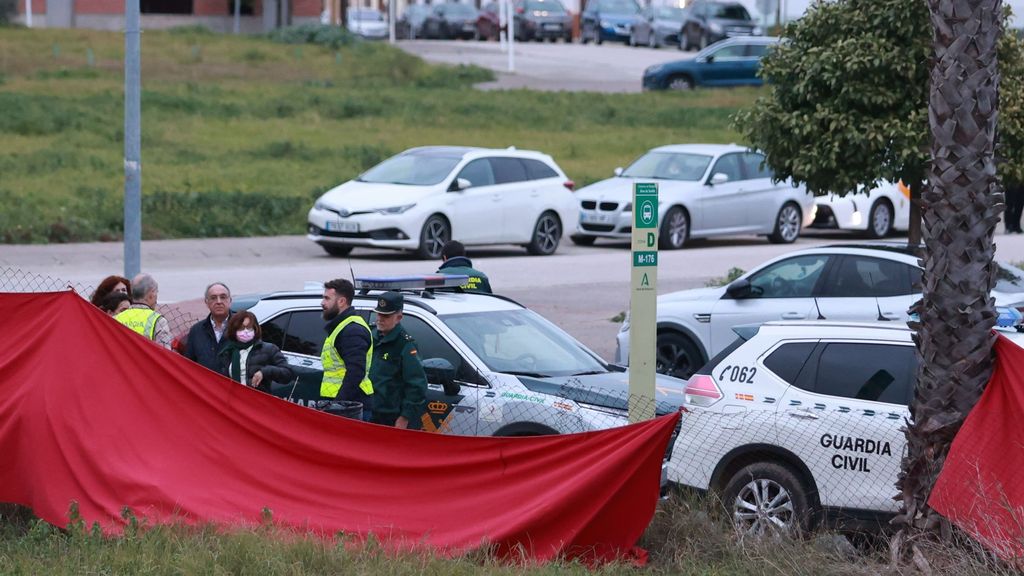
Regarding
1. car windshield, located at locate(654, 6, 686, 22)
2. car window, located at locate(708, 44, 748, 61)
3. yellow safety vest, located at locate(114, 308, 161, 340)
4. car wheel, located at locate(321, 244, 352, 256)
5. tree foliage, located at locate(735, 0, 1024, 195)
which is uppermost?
car windshield, located at locate(654, 6, 686, 22)

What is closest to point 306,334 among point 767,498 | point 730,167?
point 767,498

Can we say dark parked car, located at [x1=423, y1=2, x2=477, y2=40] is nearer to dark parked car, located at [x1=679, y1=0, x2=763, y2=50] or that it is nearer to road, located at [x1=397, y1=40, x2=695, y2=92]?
road, located at [x1=397, y1=40, x2=695, y2=92]

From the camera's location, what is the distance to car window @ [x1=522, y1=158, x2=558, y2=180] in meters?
23.1

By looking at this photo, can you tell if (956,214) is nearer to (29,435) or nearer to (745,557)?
(745,557)

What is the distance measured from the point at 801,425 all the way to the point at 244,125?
25829 millimetres

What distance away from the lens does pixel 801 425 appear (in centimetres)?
861

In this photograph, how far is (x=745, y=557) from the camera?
7.45 metres

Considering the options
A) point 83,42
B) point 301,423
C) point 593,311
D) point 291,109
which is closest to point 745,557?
point 301,423

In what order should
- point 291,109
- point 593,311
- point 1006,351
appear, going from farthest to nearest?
1. point 291,109
2. point 593,311
3. point 1006,351

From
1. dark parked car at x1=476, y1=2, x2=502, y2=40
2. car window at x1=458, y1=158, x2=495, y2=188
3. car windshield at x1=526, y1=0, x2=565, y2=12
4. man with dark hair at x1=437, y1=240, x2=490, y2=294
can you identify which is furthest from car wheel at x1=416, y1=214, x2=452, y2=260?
dark parked car at x1=476, y1=2, x2=502, y2=40

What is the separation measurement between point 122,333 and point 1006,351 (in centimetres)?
481

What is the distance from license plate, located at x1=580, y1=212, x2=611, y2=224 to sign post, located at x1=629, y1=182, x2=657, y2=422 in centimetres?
1590

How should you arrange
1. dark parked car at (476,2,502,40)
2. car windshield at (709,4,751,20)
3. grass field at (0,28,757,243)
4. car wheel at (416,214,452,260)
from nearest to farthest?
car wheel at (416,214,452,260)
grass field at (0,28,757,243)
car windshield at (709,4,751,20)
dark parked car at (476,2,502,40)

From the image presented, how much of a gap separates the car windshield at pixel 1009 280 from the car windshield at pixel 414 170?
34.3 ft
